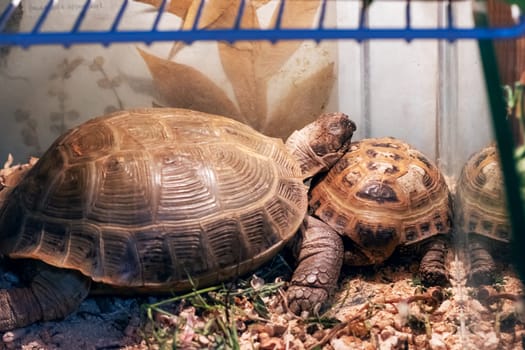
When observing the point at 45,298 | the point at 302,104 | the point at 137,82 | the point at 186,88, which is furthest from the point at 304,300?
the point at 137,82

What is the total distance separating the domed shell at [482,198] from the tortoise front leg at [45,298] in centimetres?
120

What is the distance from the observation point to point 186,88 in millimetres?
2801

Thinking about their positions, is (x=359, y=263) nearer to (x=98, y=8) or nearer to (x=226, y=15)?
(x=226, y=15)

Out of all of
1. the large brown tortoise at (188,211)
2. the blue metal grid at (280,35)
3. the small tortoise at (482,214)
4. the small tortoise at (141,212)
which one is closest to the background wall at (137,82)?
the large brown tortoise at (188,211)

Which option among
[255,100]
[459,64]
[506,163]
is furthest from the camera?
[255,100]

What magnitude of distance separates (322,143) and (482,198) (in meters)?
0.85

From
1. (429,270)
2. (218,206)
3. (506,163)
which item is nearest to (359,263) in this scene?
(429,270)

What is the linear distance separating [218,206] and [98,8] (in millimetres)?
993

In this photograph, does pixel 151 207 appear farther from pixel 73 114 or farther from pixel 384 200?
pixel 73 114

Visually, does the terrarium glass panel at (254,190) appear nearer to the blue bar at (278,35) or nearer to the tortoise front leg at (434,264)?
the tortoise front leg at (434,264)

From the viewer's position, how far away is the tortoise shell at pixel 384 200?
2.37m

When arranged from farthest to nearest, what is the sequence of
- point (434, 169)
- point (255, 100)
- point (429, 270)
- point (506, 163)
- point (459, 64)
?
point (255, 100) < point (434, 169) < point (429, 270) < point (459, 64) < point (506, 163)

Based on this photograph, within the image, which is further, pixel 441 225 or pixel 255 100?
pixel 255 100

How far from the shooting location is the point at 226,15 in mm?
2586
